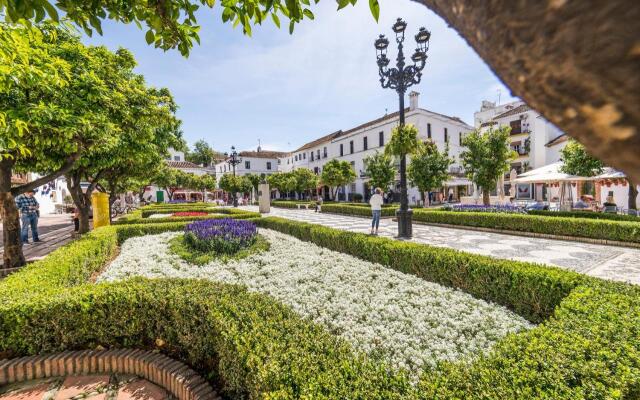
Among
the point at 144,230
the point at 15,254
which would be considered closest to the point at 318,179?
the point at 144,230

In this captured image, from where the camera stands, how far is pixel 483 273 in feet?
17.0

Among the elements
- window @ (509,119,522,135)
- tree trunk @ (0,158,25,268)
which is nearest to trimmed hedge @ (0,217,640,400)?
tree trunk @ (0,158,25,268)

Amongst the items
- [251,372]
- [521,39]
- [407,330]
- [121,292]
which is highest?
[521,39]

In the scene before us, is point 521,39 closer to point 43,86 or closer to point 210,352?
point 210,352

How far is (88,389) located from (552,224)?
530 inches

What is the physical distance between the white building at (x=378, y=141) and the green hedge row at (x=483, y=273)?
22.5 meters

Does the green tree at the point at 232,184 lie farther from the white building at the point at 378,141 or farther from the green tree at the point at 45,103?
the green tree at the point at 45,103

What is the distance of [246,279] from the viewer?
628cm

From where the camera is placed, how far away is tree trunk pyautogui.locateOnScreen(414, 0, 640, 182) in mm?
423

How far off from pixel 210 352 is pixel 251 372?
44.9 inches

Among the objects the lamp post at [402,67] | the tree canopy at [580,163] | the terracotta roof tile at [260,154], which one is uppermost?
the terracotta roof tile at [260,154]

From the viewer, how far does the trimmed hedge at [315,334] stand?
2.22m

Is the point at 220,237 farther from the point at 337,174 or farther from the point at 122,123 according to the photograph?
the point at 337,174

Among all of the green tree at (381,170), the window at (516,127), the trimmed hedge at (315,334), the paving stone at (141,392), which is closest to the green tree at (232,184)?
the green tree at (381,170)
